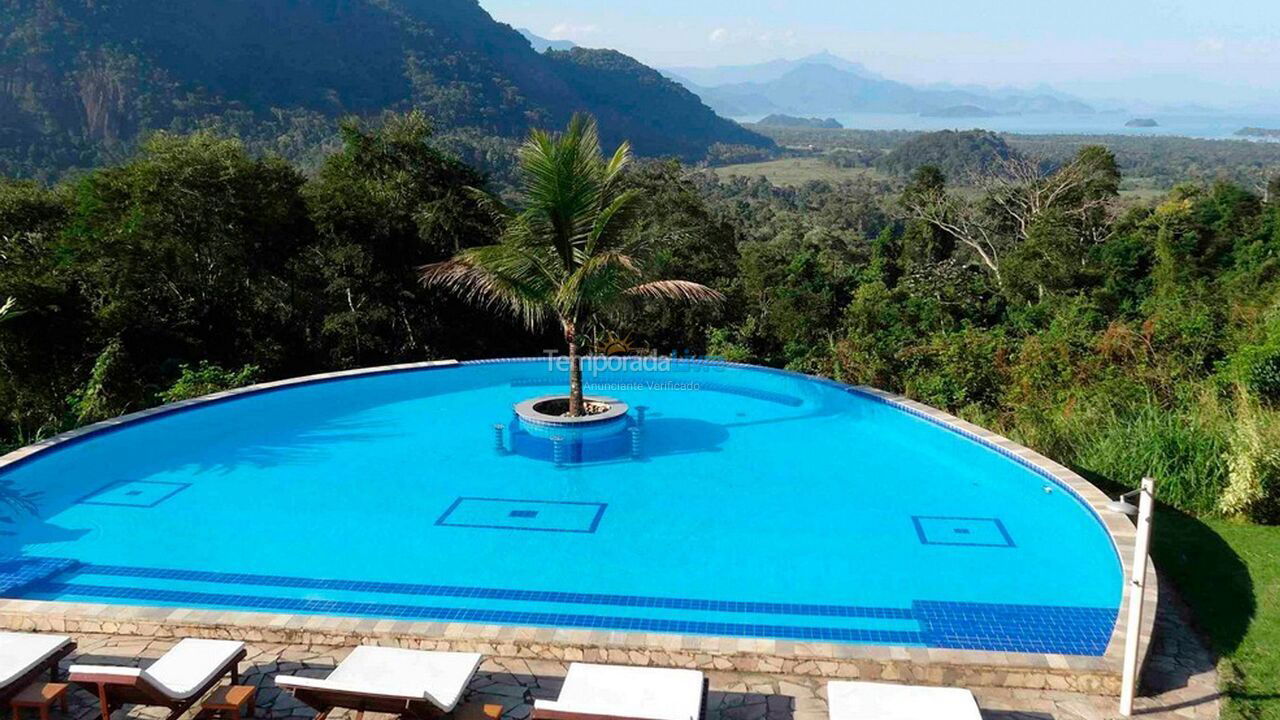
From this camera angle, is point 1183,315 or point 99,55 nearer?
point 1183,315

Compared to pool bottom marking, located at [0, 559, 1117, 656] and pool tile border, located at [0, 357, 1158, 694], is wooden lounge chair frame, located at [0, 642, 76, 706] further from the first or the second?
pool bottom marking, located at [0, 559, 1117, 656]

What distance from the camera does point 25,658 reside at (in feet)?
16.0

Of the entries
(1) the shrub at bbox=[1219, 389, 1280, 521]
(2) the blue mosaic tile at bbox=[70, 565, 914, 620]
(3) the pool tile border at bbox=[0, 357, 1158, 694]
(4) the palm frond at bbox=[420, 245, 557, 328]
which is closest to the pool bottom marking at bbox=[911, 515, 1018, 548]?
(3) the pool tile border at bbox=[0, 357, 1158, 694]

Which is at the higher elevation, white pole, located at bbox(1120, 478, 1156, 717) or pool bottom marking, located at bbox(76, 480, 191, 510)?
white pole, located at bbox(1120, 478, 1156, 717)

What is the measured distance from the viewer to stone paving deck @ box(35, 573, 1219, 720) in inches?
193

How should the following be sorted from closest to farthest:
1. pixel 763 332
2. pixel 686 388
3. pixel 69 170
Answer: pixel 686 388, pixel 763 332, pixel 69 170

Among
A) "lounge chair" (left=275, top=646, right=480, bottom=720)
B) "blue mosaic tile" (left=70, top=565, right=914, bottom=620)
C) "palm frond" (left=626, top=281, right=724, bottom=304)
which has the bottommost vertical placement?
"blue mosaic tile" (left=70, top=565, right=914, bottom=620)

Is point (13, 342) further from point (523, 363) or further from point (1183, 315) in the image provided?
point (1183, 315)

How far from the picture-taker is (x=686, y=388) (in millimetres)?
13945

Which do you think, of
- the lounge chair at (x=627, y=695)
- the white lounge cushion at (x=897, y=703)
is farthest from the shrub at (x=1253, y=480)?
the lounge chair at (x=627, y=695)

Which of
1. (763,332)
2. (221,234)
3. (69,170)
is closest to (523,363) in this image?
(763,332)

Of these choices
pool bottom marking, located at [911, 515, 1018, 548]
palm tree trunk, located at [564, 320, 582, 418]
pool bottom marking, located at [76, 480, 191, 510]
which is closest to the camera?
pool bottom marking, located at [911, 515, 1018, 548]

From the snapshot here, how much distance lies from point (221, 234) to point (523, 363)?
623 centimetres

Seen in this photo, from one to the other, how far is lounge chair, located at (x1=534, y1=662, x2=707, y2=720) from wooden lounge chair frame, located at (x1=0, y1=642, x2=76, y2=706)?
9.65ft
